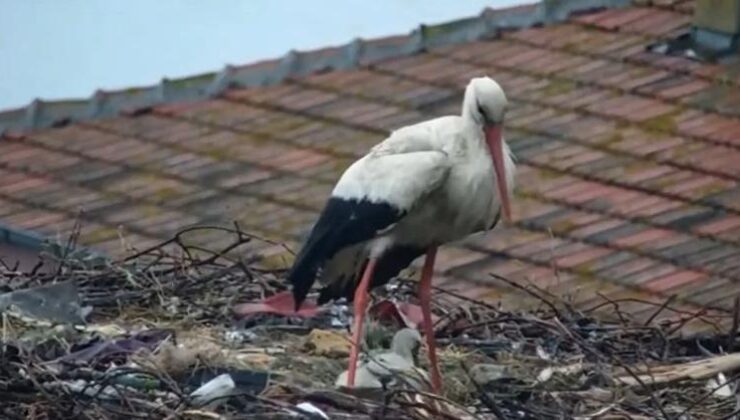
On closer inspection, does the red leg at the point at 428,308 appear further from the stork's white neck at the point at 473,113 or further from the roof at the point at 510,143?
the roof at the point at 510,143

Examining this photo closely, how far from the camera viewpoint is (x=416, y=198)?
31.9ft

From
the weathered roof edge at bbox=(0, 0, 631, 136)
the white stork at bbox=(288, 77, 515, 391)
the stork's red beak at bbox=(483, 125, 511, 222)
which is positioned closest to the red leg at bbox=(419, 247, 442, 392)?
the white stork at bbox=(288, 77, 515, 391)

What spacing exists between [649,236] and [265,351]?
10.2 feet

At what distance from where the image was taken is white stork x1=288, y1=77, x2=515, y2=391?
9711mm

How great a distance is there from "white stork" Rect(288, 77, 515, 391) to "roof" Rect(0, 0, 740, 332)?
6.58 ft

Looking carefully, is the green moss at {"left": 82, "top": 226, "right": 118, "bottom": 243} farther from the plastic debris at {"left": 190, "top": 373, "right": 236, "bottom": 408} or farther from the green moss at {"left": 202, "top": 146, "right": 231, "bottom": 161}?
the plastic debris at {"left": 190, "top": 373, "right": 236, "bottom": 408}

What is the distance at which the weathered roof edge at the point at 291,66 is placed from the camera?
14.8 m

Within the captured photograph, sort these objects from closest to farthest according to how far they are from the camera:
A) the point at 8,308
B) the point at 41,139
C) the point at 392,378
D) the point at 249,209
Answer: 1. the point at 392,378
2. the point at 8,308
3. the point at 249,209
4. the point at 41,139

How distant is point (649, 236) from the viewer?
1293cm

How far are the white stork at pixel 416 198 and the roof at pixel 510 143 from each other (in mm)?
2005

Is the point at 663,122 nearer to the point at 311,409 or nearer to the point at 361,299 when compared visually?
the point at 361,299

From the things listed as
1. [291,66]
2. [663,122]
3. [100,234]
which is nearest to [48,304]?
[100,234]

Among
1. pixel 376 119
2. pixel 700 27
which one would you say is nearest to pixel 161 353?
pixel 376 119

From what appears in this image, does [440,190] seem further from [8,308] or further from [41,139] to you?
[41,139]
